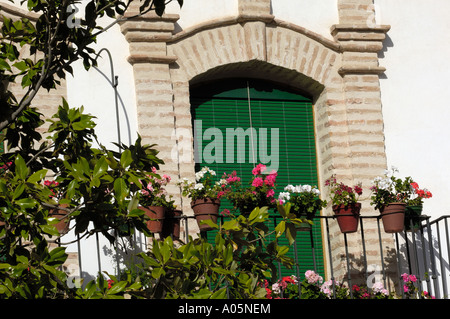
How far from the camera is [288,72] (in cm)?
1265

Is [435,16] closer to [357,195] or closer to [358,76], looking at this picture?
[358,76]

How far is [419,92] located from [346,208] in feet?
6.94

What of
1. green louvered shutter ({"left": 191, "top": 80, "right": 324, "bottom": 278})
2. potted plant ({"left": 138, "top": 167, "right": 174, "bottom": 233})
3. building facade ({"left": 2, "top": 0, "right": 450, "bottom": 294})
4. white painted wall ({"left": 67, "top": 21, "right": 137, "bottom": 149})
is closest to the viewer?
potted plant ({"left": 138, "top": 167, "right": 174, "bottom": 233})

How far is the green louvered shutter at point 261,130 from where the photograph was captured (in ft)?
40.6

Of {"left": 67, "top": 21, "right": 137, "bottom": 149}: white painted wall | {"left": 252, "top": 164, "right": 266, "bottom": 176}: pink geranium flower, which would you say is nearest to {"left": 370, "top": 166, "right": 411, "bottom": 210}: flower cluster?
{"left": 252, "top": 164, "right": 266, "bottom": 176}: pink geranium flower

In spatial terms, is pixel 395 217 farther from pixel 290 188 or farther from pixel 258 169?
pixel 258 169

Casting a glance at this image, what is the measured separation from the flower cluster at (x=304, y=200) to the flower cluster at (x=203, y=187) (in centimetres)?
65

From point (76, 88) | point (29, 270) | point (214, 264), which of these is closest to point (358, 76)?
point (76, 88)

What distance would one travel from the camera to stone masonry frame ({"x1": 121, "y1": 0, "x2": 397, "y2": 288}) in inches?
473

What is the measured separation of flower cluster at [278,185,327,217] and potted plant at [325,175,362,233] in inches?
7.4

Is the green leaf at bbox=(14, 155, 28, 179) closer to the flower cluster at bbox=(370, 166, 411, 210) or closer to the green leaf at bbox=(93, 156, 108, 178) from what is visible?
the green leaf at bbox=(93, 156, 108, 178)

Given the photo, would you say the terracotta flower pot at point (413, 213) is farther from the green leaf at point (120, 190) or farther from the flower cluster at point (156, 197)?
the green leaf at point (120, 190)

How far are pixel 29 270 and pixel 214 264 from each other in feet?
4.48

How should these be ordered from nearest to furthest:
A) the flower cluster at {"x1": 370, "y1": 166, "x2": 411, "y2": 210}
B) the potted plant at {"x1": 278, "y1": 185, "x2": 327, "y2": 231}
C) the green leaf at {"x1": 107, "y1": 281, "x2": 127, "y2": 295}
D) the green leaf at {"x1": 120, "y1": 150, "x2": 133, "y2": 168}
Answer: the green leaf at {"x1": 107, "y1": 281, "x2": 127, "y2": 295} < the green leaf at {"x1": 120, "y1": 150, "x2": 133, "y2": 168} < the potted plant at {"x1": 278, "y1": 185, "x2": 327, "y2": 231} < the flower cluster at {"x1": 370, "y1": 166, "x2": 411, "y2": 210}
